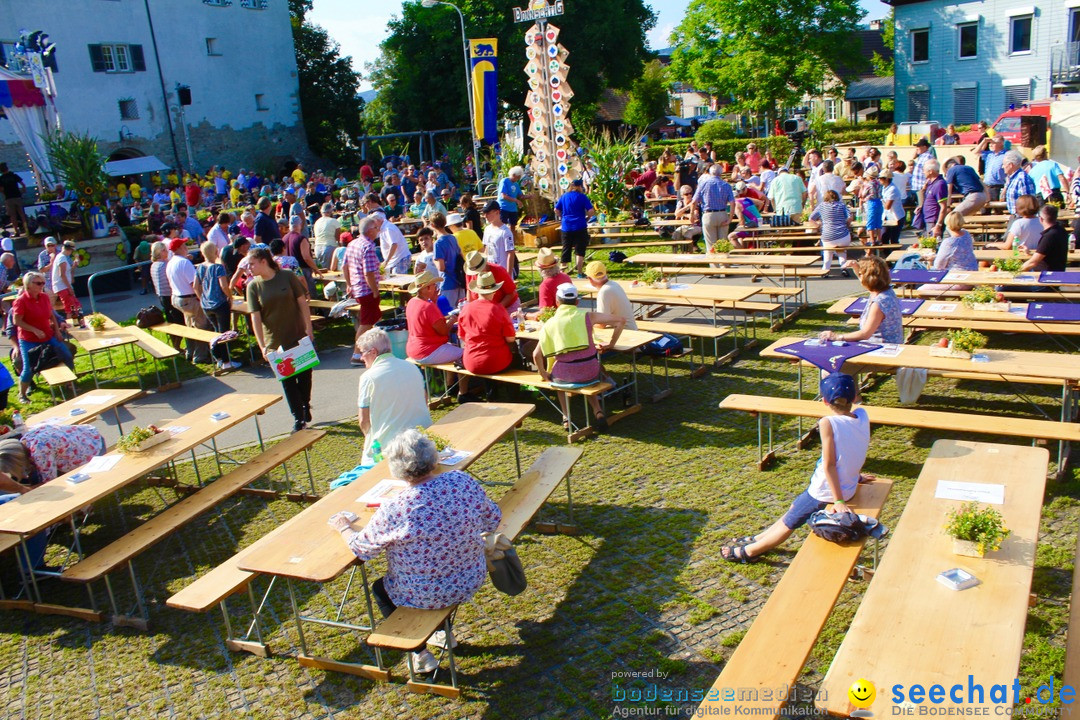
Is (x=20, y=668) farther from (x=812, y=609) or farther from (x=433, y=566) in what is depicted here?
(x=812, y=609)

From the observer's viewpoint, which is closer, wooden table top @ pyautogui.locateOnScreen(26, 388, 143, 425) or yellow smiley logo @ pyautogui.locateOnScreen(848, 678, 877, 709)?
yellow smiley logo @ pyautogui.locateOnScreen(848, 678, 877, 709)

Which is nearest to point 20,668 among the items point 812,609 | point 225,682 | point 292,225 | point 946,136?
point 225,682

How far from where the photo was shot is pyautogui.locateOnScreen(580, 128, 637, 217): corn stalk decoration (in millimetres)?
17891

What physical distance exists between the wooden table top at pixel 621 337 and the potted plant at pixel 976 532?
415 centimetres

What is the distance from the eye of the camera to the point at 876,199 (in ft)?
42.1

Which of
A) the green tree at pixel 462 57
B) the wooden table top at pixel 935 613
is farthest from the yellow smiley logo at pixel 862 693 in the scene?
the green tree at pixel 462 57

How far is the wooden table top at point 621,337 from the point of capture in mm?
7801

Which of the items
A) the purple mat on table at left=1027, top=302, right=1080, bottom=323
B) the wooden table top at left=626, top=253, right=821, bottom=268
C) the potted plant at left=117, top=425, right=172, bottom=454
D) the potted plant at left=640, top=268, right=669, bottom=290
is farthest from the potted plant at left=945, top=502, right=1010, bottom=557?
the wooden table top at left=626, top=253, right=821, bottom=268

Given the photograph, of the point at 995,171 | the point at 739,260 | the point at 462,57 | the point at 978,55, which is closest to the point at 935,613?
the point at 739,260

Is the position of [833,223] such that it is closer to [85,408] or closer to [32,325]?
[85,408]

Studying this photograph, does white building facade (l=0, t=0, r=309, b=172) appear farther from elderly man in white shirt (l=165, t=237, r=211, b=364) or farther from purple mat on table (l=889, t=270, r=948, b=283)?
purple mat on table (l=889, t=270, r=948, b=283)

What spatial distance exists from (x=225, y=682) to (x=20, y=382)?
23.7 ft

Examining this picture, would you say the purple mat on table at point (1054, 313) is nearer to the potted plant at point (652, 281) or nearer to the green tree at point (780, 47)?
the potted plant at point (652, 281)

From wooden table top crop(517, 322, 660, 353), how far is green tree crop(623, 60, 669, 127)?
4213cm
